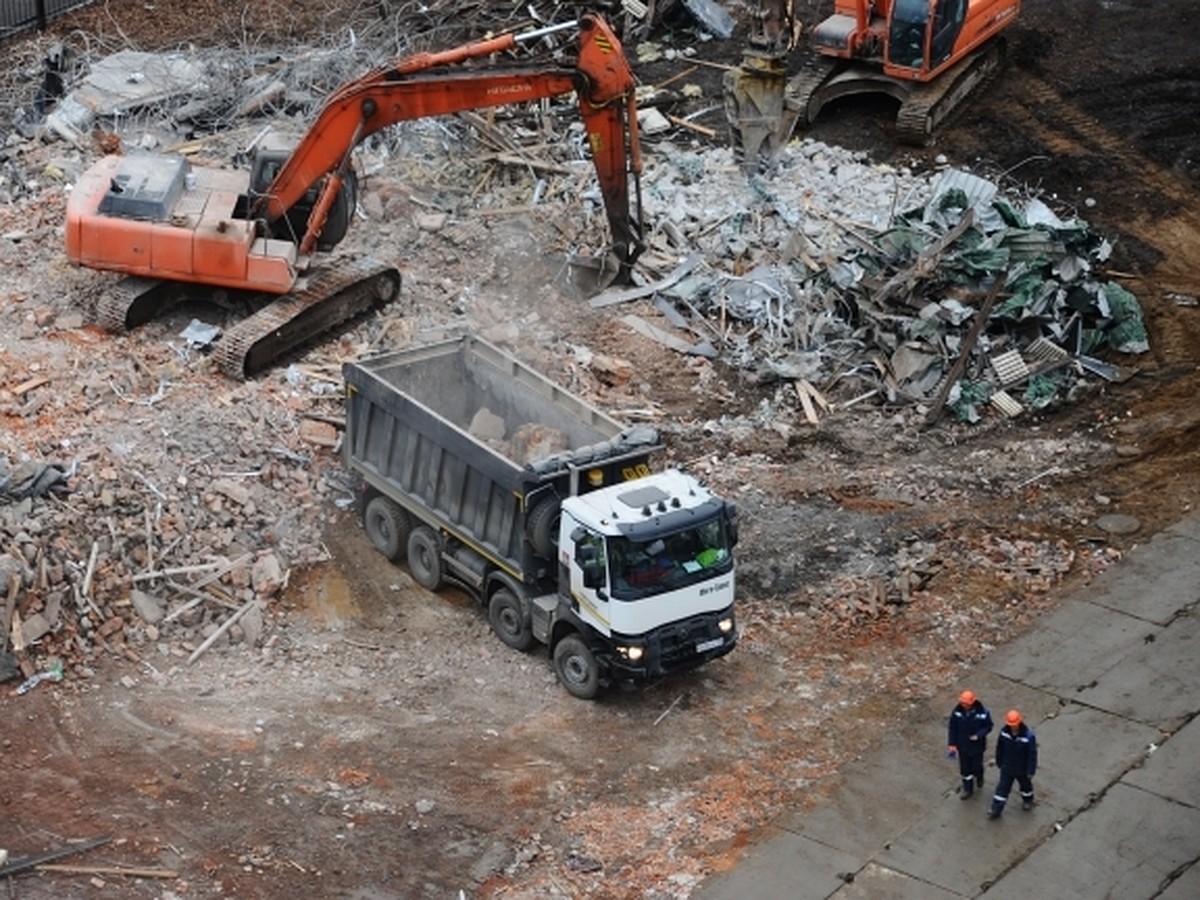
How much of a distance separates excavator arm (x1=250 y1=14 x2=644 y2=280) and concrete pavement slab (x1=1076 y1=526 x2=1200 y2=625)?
754 cm

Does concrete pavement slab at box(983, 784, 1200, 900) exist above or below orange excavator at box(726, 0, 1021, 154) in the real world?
below

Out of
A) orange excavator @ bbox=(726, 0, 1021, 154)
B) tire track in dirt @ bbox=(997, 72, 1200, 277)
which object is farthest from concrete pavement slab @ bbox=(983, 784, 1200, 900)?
orange excavator @ bbox=(726, 0, 1021, 154)

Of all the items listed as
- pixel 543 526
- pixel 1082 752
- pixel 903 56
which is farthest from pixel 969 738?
pixel 903 56

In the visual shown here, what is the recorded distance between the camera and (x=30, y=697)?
19.7 m

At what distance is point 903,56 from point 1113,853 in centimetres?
1590

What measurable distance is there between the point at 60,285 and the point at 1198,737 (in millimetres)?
14966

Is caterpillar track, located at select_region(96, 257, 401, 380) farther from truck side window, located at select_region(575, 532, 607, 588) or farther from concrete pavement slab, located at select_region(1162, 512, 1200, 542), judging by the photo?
concrete pavement slab, located at select_region(1162, 512, 1200, 542)

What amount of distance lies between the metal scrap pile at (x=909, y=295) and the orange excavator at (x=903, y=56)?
304 centimetres

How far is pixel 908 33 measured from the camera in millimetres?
30531

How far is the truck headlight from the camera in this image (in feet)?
63.4

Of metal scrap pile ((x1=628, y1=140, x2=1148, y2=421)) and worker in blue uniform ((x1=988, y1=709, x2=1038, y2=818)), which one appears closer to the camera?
worker in blue uniform ((x1=988, y1=709, x2=1038, y2=818))

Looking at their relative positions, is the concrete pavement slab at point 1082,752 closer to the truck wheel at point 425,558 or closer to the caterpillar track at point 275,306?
the truck wheel at point 425,558

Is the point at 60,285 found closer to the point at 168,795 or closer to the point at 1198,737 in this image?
the point at 168,795

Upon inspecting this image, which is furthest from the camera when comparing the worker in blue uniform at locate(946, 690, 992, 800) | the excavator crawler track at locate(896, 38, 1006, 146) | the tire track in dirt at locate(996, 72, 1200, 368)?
the excavator crawler track at locate(896, 38, 1006, 146)
